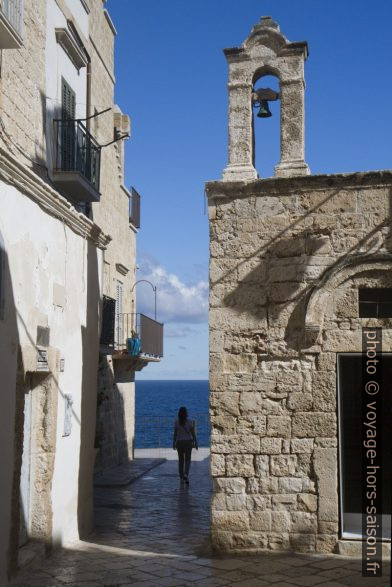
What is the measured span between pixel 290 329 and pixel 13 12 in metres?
5.04

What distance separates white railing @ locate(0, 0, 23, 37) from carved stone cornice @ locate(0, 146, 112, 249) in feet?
6.55

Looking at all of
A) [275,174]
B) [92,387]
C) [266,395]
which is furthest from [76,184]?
[266,395]

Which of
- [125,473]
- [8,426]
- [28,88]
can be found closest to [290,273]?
[8,426]

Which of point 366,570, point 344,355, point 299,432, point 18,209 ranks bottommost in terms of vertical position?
point 366,570

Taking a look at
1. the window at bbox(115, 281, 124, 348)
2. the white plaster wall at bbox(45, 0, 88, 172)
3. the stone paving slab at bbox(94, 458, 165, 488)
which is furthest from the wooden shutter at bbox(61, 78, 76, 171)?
the stone paving slab at bbox(94, 458, 165, 488)

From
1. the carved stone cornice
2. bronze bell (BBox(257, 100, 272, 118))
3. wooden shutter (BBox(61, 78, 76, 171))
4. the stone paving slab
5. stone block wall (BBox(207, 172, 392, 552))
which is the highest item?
wooden shutter (BBox(61, 78, 76, 171))

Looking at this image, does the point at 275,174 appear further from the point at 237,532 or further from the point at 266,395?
the point at 237,532

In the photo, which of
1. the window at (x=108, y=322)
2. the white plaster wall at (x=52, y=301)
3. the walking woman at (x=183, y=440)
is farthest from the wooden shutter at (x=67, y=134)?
the walking woman at (x=183, y=440)

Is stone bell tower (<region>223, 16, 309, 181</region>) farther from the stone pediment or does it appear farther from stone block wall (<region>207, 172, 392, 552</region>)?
stone block wall (<region>207, 172, 392, 552</region>)

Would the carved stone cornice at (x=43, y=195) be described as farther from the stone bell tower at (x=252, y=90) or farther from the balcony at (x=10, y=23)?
the stone bell tower at (x=252, y=90)

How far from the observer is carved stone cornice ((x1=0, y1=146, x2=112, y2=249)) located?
279 inches

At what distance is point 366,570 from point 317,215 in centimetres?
400

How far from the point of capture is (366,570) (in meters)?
7.63

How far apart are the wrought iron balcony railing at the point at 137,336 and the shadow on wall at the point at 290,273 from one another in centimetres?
865
